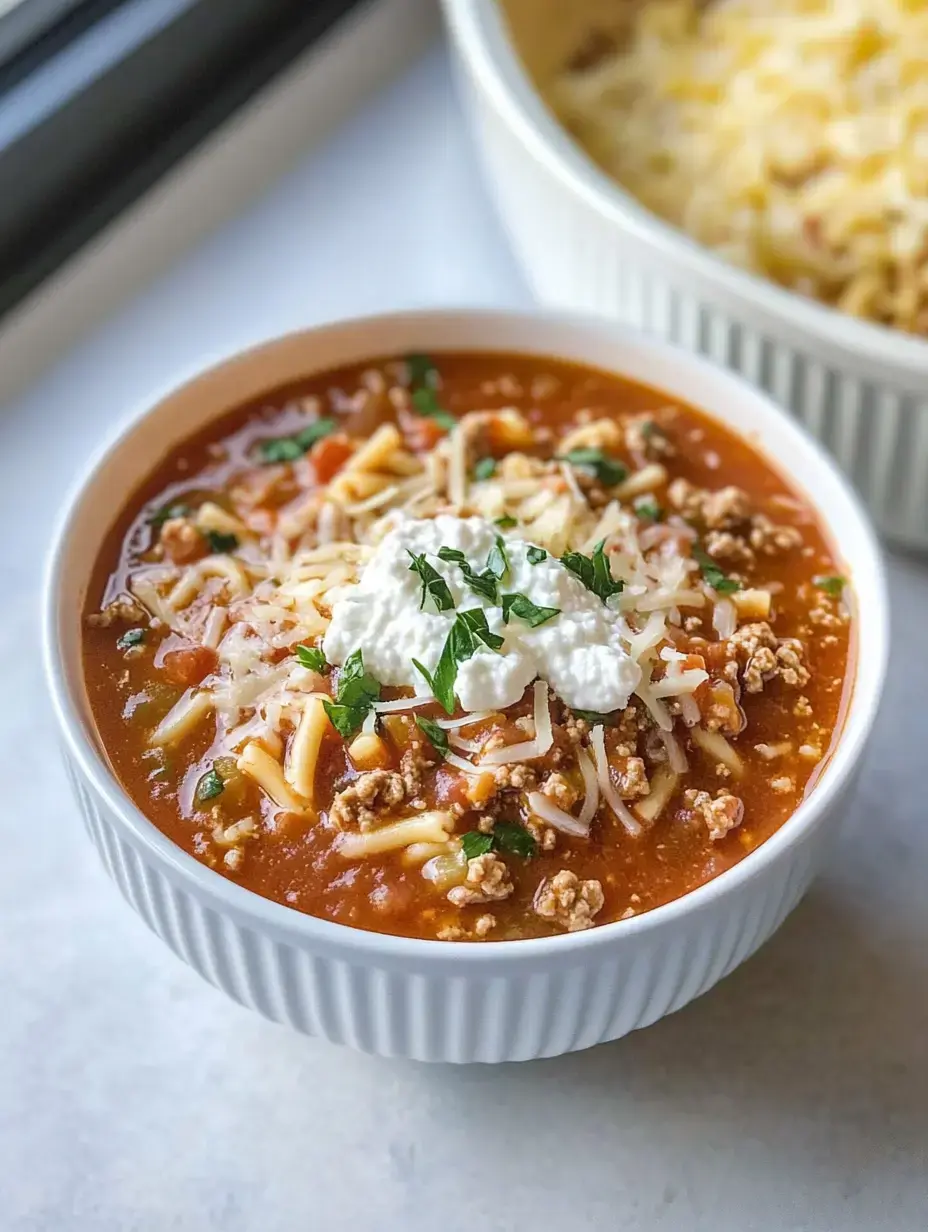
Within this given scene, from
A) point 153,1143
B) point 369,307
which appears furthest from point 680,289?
point 153,1143

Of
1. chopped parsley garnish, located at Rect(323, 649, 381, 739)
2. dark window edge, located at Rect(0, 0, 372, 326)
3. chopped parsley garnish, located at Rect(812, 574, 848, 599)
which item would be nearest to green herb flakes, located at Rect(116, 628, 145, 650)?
chopped parsley garnish, located at Rect(323, 649, 381, 739)

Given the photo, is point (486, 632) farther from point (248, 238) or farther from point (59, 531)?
point (248, 238)

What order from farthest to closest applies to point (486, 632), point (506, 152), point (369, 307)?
point (506, 152)
point (369, 307)
point (486, 632)

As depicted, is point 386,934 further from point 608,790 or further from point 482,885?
point 608,790

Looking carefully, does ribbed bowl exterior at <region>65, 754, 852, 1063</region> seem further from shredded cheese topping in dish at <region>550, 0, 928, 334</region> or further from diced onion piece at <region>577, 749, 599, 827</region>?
shredded cheese topping in dish at <region>550, 0, 928, 334</region>

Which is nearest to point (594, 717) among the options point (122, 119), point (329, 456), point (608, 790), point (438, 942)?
point (608, 790)

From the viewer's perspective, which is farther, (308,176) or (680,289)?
(308,176)

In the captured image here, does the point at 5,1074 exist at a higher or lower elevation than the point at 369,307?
lower

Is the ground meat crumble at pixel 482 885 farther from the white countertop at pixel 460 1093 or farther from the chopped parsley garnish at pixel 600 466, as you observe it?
the chopped parsley garnish at pixel 600 466
